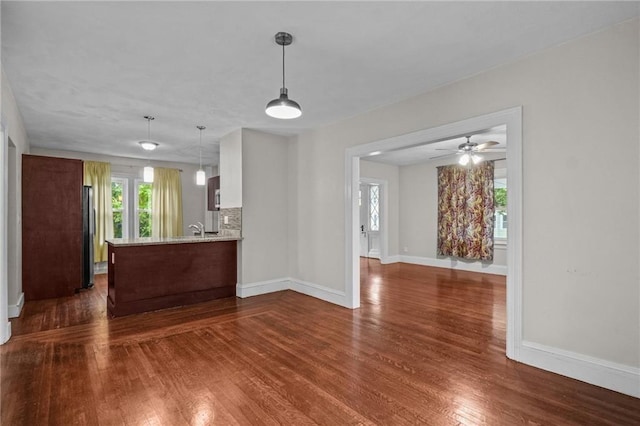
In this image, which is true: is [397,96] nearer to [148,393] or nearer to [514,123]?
[514,123]

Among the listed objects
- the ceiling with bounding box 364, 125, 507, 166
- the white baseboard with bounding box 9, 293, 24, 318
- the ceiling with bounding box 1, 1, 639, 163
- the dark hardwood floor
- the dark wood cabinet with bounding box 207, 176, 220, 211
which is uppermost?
the ceiling with bounding box 1, 1, 639, 163

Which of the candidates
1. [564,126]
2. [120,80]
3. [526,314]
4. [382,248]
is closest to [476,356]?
[526,314]

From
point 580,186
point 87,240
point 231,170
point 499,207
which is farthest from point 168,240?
point 499,207

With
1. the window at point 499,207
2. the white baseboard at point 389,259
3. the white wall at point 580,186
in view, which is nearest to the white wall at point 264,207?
the white wall at point 580,186

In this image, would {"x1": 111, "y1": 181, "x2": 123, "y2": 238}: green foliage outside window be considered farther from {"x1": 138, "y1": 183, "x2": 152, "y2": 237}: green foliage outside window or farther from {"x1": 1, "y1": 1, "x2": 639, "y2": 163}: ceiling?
{"x1": 1, "y1": 1, "x2": 639, "y2": 163}: ceiling

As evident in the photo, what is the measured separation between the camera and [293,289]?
5727 mm

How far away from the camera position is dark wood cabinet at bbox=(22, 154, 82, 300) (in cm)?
509

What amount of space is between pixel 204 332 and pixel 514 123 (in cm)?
385

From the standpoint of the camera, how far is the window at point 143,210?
26.0 ft

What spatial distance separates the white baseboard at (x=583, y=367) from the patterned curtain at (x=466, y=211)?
4.68 meters

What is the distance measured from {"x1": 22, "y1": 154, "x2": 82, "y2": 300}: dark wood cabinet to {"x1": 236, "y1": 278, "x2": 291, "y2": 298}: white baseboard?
2.87 meters

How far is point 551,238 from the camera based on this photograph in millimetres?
2762

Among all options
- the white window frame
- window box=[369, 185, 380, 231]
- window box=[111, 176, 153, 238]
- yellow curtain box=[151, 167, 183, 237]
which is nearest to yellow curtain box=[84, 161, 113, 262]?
window box=[111, 176, 153, 238]

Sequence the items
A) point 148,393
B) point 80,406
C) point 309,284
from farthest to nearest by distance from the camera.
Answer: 1. point 309,284
2. point 148,393
3. point 80,406
